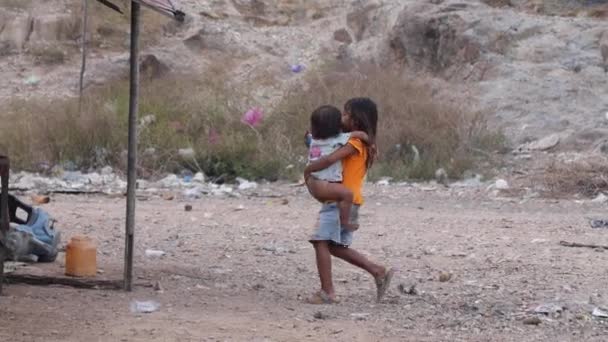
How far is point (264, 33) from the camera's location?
22.4 metres

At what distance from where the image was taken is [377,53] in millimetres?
18594

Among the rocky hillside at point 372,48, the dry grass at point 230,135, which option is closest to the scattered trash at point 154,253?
the dry grass at point 230,135

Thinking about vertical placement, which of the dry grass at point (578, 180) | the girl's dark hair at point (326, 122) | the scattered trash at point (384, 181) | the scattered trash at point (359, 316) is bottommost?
the scattered trash at point (359, 316)

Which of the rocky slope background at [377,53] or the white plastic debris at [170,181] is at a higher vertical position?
the rocky slope background at [377,53]

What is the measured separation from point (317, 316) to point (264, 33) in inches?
678

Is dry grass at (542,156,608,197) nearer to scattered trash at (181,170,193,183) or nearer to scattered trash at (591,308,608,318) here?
scattered trash at (181,170,193,183)

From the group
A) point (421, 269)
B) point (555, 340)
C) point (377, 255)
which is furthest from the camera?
point (377, 255)

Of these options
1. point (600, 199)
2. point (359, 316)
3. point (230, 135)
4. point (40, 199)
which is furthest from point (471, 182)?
point (359, 316)

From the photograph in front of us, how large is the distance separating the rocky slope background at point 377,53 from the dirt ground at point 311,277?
12.3ft

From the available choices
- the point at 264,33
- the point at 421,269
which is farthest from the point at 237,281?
the point at 264,33

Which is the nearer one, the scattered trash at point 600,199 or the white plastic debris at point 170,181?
the scattered trash at point 600,199

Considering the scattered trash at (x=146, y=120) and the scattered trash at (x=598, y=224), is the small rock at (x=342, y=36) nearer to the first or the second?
the scattered trash at (x=146, y=120)

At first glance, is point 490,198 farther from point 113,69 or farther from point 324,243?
point 113,69

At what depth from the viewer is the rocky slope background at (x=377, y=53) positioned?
15.1m
